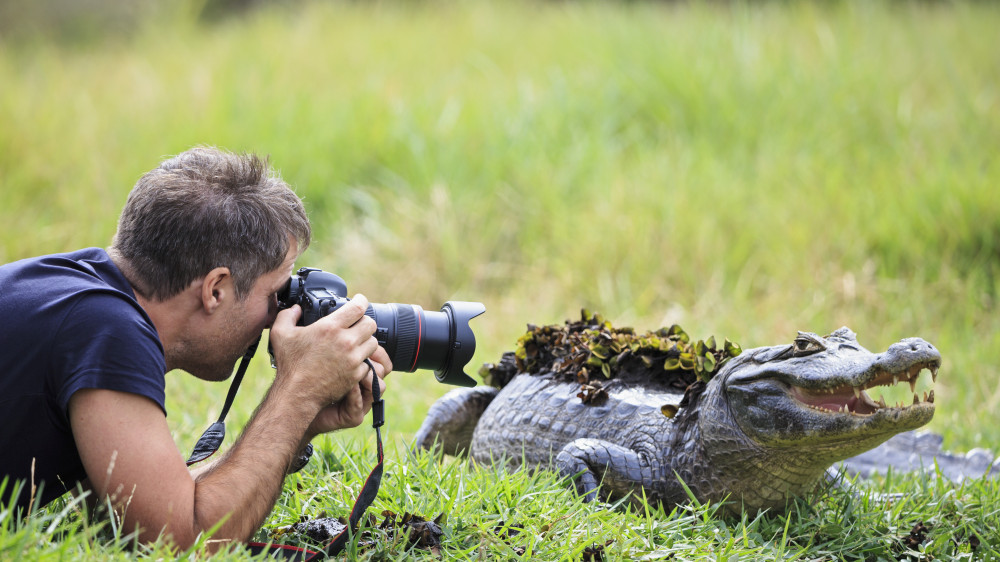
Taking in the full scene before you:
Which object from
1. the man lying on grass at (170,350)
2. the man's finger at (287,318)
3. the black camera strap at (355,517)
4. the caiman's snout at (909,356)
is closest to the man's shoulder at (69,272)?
the man lying on grass at (170,350)

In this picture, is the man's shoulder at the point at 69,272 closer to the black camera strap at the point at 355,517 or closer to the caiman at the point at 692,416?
the black camera strap at the point at 355,517

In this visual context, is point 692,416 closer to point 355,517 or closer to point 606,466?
point 606,466

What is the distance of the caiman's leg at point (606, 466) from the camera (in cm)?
316

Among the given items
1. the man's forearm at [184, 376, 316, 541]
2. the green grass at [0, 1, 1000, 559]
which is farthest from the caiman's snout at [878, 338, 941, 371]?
the green grass at [0, 1, 1000, 559]

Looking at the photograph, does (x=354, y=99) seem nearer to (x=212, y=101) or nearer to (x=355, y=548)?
(x=212, y=101)

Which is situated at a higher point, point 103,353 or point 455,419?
point 103,353

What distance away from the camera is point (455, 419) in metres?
3.90

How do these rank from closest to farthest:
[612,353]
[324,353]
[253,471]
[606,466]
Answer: [253,471] < [324,353] < [606,466] < [612,353]

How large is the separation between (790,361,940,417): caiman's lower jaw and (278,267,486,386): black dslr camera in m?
1.08

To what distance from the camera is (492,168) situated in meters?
7.88

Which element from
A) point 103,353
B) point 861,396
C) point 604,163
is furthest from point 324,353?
point 604,163

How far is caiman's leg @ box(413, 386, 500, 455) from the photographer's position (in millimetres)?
3834

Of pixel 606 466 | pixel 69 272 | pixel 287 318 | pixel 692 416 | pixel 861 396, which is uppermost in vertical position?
pixel 69 272

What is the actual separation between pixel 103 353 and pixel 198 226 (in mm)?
449
